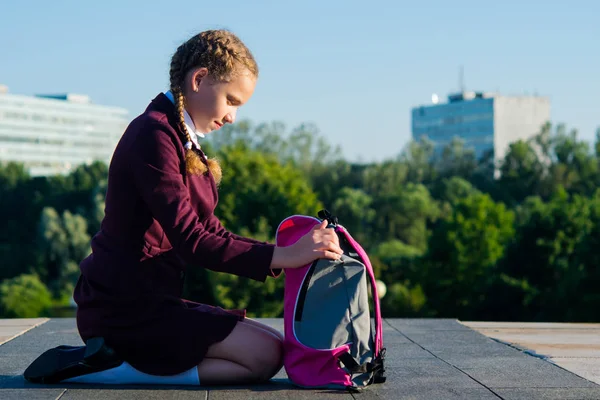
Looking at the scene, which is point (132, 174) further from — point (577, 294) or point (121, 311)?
point (577, 294)

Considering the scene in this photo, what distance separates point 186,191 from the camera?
3.97m

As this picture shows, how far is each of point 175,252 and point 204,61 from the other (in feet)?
2.52

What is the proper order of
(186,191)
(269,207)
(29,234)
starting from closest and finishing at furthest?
(186,191), (269,207), (29,234)

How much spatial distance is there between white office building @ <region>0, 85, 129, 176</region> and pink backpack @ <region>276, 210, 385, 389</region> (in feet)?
410

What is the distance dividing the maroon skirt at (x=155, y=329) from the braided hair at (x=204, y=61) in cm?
57

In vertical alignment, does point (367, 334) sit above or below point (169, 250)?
below

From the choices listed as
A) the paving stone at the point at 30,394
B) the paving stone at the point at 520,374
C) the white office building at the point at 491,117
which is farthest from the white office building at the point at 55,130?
the paving stone at the point at 30,394

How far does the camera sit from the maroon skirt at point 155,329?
4051 millimetres

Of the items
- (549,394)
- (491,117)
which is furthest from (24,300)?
(491,117)

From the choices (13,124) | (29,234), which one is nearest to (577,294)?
(29,234)

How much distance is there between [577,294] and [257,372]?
32.9 m

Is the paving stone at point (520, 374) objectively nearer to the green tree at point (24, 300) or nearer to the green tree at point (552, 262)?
the green tree at point (552, 262)

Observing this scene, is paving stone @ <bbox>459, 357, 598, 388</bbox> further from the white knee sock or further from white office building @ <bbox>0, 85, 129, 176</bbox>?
white office building @ <bbox>0, 85, 129, 176</bbox>

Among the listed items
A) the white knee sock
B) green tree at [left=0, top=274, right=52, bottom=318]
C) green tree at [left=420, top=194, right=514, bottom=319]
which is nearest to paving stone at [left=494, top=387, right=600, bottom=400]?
the white knee sock
